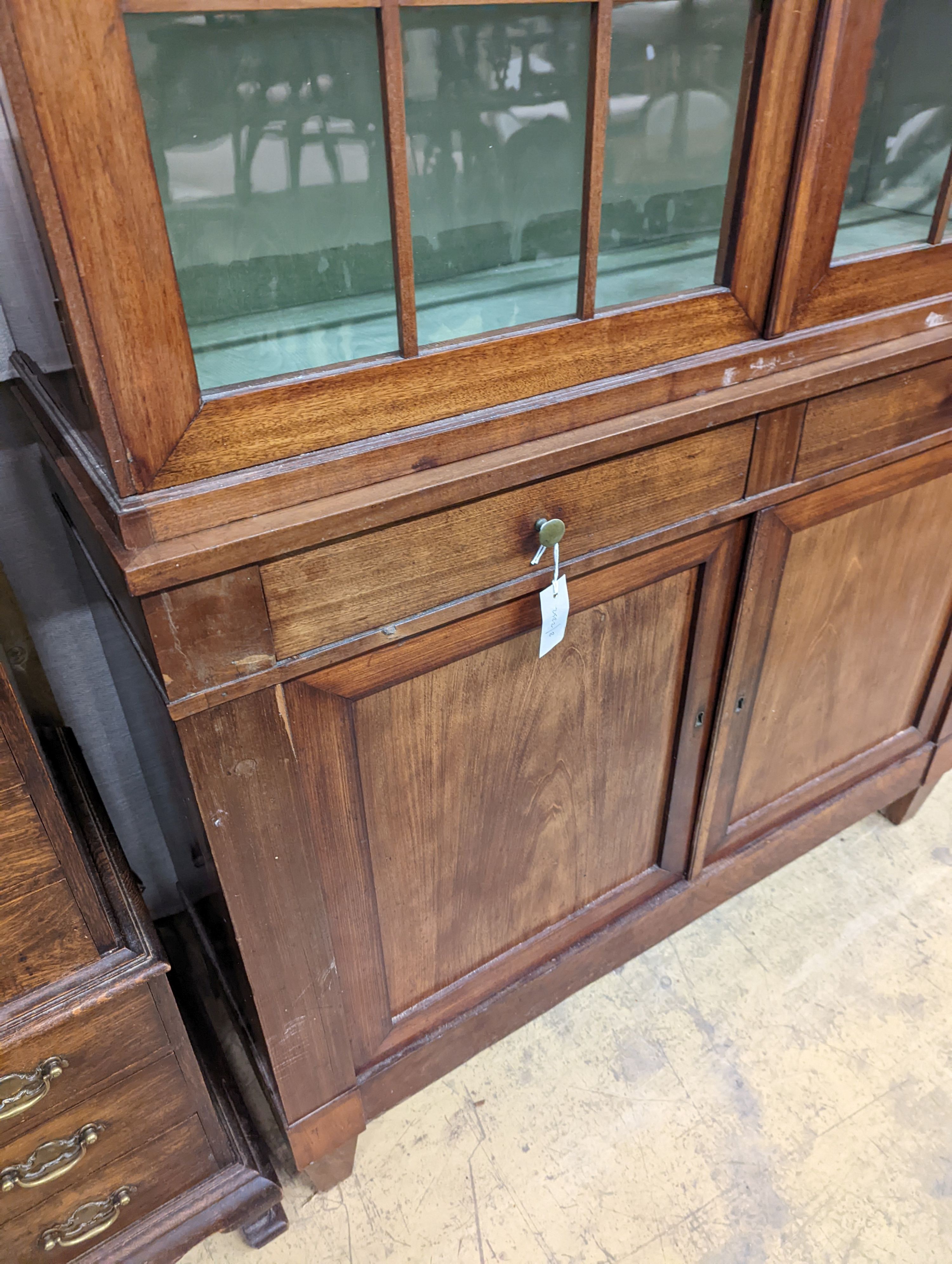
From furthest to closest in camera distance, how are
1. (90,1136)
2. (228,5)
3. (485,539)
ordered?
(90,1136), (485,539), (228,5)

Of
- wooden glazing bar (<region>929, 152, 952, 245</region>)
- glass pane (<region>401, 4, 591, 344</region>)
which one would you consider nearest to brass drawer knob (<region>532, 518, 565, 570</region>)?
glass pane (<region>401, 4, 591, 344</region>)

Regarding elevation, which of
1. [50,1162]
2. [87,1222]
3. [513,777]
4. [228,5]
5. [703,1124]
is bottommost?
[703,1124]

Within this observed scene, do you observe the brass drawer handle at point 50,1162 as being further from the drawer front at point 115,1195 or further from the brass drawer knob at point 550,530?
the brass drawer knob at point 550,530

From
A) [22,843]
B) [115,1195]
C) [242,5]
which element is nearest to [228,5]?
[242,5]

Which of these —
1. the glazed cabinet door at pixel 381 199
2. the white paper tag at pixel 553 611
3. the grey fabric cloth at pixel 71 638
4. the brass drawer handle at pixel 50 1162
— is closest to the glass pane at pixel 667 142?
the glazed cabinet door at pixel 381 199

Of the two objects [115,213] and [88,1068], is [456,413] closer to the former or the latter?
[115,213]

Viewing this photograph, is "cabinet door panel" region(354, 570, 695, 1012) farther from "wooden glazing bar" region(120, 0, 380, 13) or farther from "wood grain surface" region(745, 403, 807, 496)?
"wooden glazing bar" region(120, 0, 380, 13)

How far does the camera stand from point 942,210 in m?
0.81

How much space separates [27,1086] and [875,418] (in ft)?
3.25

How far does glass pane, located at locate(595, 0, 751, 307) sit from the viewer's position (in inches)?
24.5

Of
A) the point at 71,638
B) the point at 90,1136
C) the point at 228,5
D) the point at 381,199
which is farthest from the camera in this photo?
the point at 71,638

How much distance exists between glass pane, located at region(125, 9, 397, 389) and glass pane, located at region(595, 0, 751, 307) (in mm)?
184

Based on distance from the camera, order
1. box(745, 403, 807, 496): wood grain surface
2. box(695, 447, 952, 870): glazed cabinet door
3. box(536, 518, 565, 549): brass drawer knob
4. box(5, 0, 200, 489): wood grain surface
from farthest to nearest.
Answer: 1. box(695, 447, 952, 870): glazed cabinet door
2. box(745, 403, 807, 496): wood grain surface
3. box(536, 518, 565, 549): brass drawer knob
4. box(5, 0, 200, 489): wood grain surface

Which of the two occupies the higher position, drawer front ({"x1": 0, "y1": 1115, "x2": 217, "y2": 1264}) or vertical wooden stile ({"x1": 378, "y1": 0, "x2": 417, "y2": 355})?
vertical wooden stile ({"x1": 378, "y1": 0, "x2": 417, "y2": 355})
